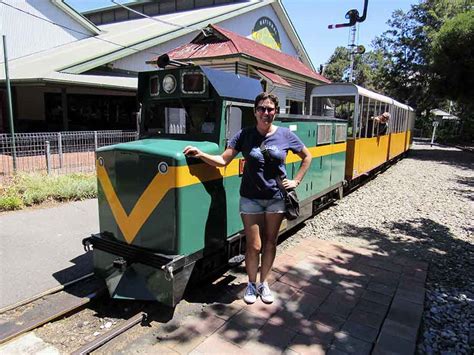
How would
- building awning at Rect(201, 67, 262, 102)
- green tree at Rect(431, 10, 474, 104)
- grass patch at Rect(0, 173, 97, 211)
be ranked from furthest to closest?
green tree at Rect(431, 10, 474, 104), grass patch at Rect(0, 173, 97, 211), building awning at Rect(201, 67, 262, 102)

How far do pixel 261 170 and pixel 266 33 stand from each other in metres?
20.2

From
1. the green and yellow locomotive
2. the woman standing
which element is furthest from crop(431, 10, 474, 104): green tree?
the woman standing

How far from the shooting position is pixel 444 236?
6.62 metres

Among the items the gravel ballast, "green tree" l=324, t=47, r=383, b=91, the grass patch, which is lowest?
the gravel ballast

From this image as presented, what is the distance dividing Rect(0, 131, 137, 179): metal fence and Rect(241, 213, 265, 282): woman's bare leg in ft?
20.9

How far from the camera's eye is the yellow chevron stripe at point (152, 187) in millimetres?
3559

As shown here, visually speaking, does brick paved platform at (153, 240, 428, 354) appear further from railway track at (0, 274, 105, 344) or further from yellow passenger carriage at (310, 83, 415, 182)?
yellow passenger carriage at (310, 83, 415, 182)

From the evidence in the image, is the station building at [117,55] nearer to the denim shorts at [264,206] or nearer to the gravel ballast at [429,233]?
the gravel ballast at [429,233]

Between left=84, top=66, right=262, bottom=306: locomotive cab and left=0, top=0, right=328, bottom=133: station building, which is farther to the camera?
left=0, top=0, right=328, bottom=133: station building

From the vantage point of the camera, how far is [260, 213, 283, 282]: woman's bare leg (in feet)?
12.7

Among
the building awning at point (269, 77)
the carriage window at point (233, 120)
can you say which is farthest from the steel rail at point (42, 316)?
the building awning at point (269, 77)

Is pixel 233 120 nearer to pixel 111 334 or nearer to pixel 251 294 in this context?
pixel 251 294

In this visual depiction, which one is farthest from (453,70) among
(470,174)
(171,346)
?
(171,346)

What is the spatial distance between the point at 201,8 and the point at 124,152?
2332cm
